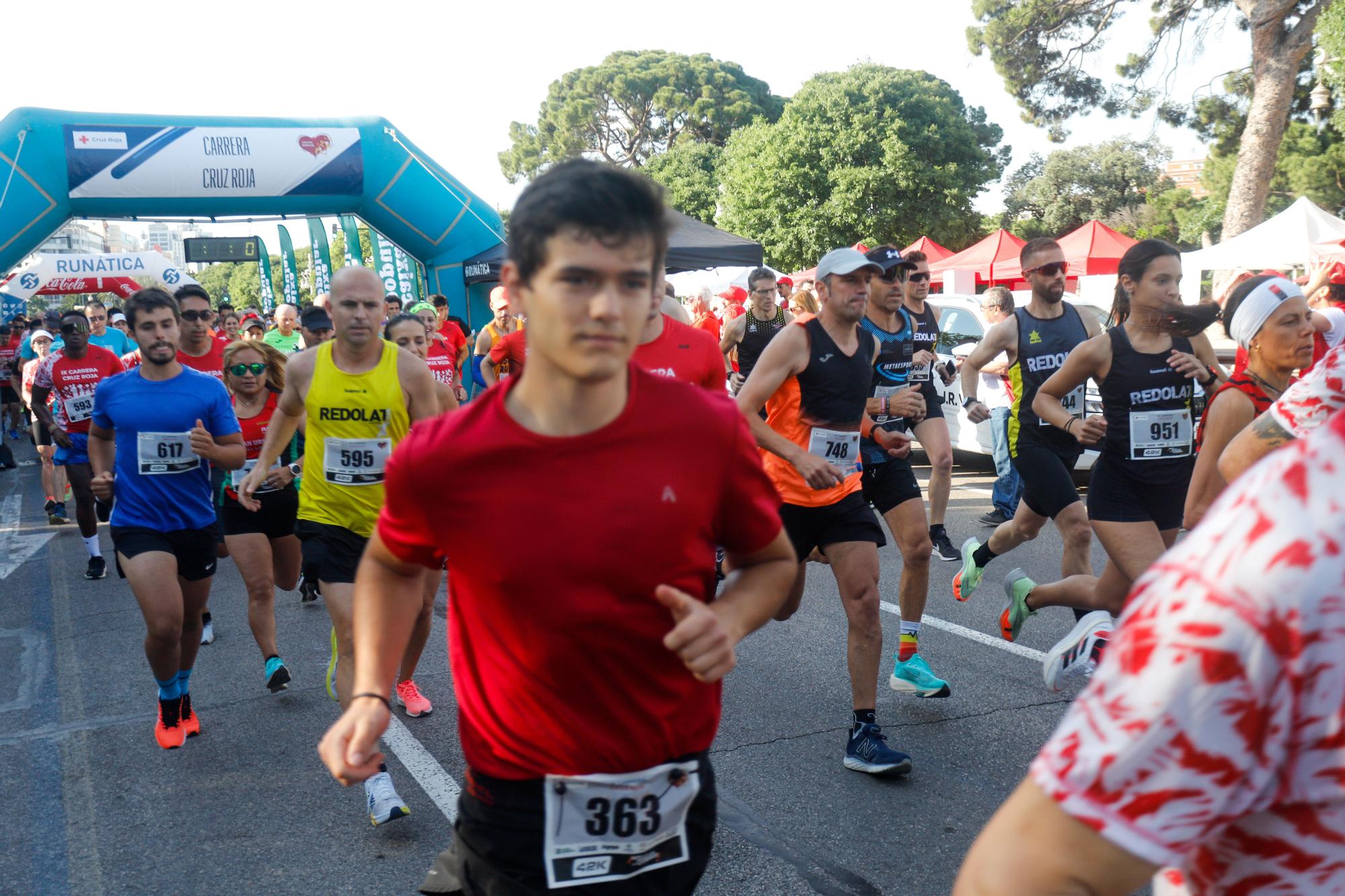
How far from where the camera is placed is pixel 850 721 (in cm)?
488

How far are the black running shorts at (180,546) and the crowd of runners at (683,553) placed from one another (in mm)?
12

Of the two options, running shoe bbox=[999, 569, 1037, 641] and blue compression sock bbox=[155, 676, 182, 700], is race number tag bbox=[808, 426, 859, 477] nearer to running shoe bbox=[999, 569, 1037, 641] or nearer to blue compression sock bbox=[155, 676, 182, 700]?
running shoe bbox=[999, 569, 1037, 641]

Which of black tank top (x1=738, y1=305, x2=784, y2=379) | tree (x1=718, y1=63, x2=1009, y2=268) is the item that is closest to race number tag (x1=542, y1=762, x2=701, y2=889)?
black tank top (x1=738, y1=305, x2=784, y2=379)

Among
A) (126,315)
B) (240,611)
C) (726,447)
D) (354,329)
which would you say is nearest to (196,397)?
(126,315)

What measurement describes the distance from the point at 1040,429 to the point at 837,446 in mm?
1659

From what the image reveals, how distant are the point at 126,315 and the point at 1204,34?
2789cm

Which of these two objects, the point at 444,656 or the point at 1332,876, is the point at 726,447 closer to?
the point at 1332,876

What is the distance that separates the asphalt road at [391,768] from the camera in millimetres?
3668

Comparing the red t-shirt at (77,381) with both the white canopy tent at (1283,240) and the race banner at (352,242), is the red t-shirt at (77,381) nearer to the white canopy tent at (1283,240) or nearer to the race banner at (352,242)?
the race banner at (352,242)

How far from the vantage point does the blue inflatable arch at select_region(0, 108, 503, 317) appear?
542 inches

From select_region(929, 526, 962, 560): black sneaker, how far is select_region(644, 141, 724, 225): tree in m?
46.4

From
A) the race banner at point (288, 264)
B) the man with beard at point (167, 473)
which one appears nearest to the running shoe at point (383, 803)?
the man with beard at point (167, 473)

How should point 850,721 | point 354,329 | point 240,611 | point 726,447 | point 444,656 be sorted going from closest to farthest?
point 726,447 < point 354,329 < point 850,721 < point 444,656 < point 240,611

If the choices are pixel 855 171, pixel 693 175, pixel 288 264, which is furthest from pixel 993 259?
pixel 693 175
